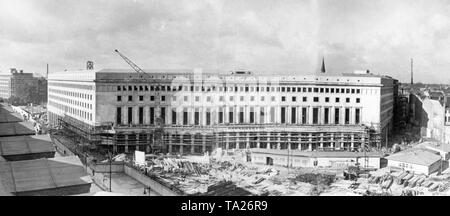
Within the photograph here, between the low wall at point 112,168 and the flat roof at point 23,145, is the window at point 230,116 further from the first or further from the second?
the flat roof at point 23,145

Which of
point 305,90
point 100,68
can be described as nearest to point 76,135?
point 100,68

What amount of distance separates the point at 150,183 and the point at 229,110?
12.5 metres

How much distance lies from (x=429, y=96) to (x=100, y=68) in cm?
2475

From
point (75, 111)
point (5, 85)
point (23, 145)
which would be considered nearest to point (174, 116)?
point (75, 111)

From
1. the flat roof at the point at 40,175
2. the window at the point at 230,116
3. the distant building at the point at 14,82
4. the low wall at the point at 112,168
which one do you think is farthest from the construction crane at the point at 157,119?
the distant building at the point at 14,82

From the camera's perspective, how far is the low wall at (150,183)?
12705mm

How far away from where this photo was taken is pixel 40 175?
31.9 feet

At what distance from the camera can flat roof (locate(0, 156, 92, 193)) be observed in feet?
29.8

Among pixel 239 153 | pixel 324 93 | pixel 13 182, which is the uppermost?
pixel 324 93

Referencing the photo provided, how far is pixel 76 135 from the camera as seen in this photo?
1097 inches
